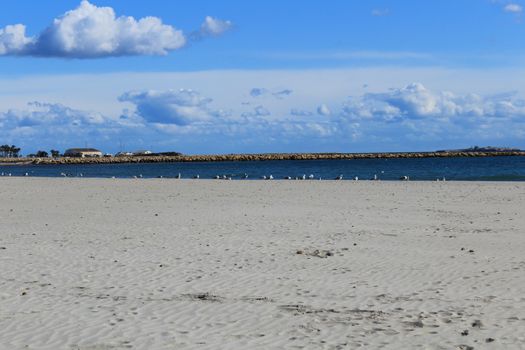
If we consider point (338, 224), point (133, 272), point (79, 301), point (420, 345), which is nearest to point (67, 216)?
point (338, 224)

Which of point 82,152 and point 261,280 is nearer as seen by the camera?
point 261,280

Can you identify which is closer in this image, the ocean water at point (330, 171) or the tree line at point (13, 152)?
the ocean water at point (330, 171)

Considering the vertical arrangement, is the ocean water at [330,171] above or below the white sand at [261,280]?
above

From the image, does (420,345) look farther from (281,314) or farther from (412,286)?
(412,286)

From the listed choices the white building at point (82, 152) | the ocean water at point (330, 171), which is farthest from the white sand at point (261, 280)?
the white building at point (82, 152)

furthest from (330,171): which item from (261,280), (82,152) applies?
(82,152)

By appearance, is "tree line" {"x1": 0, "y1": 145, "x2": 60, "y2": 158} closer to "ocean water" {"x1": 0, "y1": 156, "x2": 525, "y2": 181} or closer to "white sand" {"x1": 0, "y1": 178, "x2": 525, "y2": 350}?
"ocean water" {"x1": 0, "y1": 156, "x2": 525, "y2": 181}

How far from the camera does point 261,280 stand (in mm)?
10039

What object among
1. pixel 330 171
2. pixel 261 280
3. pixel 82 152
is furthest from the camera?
pixel 82 152

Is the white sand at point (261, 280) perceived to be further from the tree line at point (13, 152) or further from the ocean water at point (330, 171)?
the tree line at point (13, 152)

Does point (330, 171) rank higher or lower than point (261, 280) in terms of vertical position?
higher

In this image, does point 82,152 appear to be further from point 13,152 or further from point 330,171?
point 330,171

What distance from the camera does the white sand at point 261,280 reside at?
7191 millimetres

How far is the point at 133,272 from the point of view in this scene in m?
10.7
